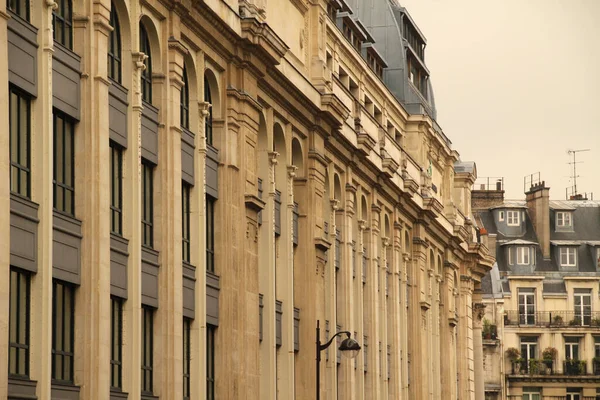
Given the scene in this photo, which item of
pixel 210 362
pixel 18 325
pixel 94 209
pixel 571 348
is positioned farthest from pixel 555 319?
pixel 18 325

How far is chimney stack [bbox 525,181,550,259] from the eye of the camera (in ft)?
411

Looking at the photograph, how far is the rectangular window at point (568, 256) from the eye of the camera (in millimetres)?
124375

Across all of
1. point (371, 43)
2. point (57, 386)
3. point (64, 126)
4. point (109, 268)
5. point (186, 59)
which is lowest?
point (57, 386)

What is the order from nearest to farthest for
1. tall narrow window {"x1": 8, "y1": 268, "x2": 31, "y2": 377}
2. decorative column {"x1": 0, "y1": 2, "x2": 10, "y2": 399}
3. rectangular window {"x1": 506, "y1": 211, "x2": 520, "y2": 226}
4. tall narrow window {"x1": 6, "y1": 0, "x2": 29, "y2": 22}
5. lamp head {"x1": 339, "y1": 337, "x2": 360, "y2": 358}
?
decorative column {"x1": 0, "y1": 2, "x2": 10, "y2": 399} < tall narrow window {"x1": 8, "y1": 268, "x2": 31, "y2": 377} < tall narrow window {"x1": 6, "y1": 0, "x2": 29, "y2": 22} < lamp head {"x1": 339, "y1": 337, "x2": 360, "y2": 358} < rectangular window {"x1": 506, "y1": 211, "x2": 520, "y2": 226}

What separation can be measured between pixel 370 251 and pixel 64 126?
33169 mm

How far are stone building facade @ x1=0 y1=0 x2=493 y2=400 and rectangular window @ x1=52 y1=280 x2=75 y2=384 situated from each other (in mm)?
48

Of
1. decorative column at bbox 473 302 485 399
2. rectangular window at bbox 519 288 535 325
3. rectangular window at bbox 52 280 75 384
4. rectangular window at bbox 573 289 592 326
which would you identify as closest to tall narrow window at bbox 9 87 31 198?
rectangular window at bbox 52 280 75 384

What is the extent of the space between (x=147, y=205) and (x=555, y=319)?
276 feet

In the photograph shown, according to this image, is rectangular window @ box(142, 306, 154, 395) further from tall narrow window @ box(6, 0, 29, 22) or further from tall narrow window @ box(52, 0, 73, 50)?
tall narrow window @ box(6, 0, 29, 22)

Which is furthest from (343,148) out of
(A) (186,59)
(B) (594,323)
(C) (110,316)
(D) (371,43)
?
(B) (594,323)

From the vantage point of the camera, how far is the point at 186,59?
4378 cm

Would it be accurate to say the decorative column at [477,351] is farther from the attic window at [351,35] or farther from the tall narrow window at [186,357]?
the tall narrow window at [186,357]

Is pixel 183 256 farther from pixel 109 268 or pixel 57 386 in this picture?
pixel 57 386

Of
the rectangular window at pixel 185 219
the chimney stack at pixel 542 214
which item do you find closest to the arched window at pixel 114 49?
the rectangular window at pixel 185 219
